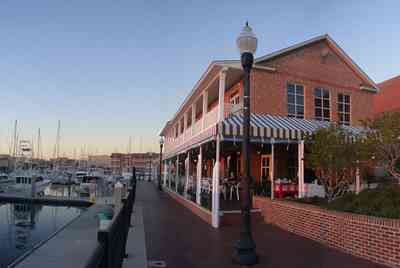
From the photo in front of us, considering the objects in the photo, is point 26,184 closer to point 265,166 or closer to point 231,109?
point 265,166

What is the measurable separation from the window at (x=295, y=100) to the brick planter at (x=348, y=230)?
20.0 feet

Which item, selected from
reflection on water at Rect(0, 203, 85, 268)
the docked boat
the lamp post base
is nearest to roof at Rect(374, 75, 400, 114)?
the lamp post base

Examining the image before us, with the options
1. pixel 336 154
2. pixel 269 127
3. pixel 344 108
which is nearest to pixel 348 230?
pixel 336 154

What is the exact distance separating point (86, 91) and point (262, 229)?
Answer: 79.7 ft

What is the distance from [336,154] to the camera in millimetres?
9352

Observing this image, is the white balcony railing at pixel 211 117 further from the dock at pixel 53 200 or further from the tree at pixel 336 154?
the dock at pixel 53 200

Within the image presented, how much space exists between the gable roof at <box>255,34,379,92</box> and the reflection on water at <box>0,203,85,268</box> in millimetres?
16871

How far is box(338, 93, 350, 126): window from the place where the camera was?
16047mm

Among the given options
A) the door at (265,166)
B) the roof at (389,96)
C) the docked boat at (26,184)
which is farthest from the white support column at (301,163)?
the docked boat at (26,184)

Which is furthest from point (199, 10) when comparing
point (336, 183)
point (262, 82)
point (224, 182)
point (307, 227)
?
point (307, 227)

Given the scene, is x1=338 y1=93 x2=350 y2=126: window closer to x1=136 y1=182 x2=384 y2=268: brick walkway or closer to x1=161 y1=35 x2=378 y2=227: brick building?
x1=161 y1=35 x2=378 y2=227: brick building

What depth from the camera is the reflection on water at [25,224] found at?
18.1 m

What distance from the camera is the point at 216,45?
1853 centimetres

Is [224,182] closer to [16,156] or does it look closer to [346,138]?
[346,138]
